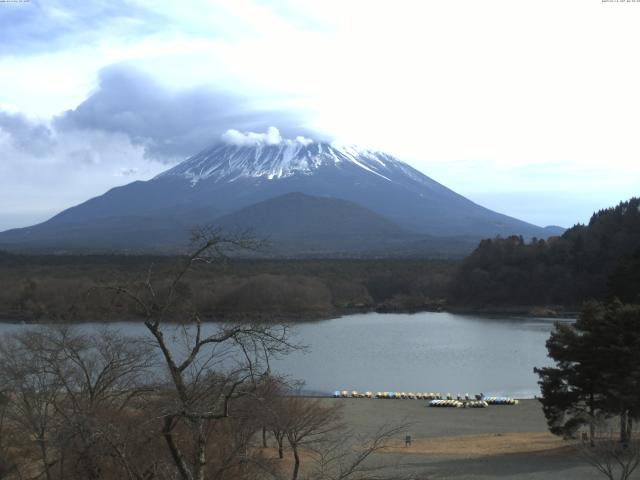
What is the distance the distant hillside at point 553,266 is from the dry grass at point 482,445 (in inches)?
1350

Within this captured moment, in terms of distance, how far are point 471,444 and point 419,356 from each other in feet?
46.0

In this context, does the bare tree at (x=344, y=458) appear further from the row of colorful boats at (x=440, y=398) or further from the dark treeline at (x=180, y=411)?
the row of colorful boats at (x=440, y=398)

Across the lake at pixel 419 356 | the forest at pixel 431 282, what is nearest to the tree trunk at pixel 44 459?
the lake at pixel 419 356

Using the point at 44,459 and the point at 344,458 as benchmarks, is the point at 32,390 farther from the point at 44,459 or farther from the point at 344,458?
the point at 344,458

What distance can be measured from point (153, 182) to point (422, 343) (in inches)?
5333

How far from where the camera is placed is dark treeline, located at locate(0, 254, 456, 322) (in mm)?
41906

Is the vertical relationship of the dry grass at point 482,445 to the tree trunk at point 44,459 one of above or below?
below

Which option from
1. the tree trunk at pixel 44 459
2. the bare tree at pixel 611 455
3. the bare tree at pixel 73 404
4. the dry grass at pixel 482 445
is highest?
the bare tree at pixel 73 404

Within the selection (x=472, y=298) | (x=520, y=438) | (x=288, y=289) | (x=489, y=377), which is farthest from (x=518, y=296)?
(x=520, y=438)

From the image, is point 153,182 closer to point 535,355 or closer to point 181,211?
point 181,211

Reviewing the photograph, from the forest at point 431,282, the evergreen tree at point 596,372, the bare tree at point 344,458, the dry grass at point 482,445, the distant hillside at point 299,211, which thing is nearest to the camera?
the bare tree at point 344,458

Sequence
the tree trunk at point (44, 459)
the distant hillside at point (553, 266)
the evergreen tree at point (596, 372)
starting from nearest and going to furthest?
the tree trunk at point (44, 459)
the evergreen tree at point (596, 372)
the distant hillside at point (553, 266)

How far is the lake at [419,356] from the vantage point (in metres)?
23.2

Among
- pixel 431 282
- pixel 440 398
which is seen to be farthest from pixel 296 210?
pixel 440 398
